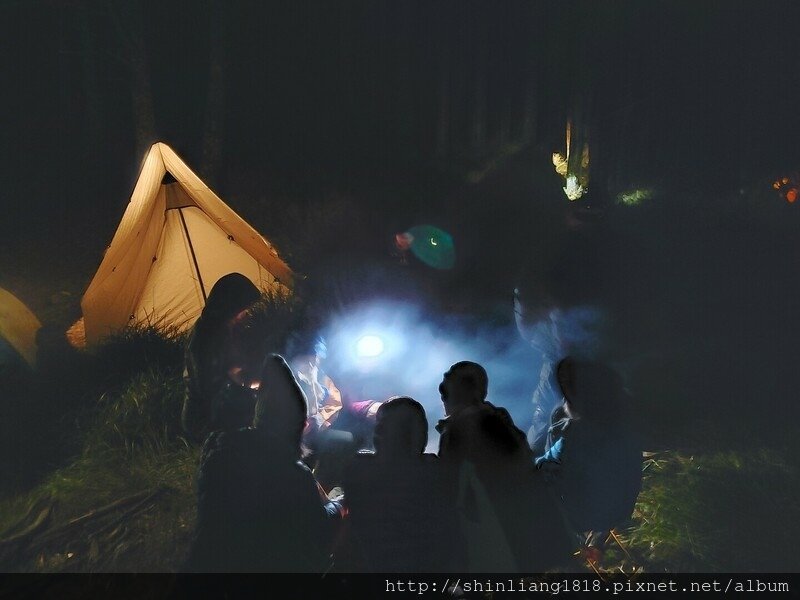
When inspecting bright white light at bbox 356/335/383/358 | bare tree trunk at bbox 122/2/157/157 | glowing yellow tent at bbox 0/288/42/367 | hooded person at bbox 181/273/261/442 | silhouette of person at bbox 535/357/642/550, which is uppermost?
bare tree trunk at bbox 122/2/157/157

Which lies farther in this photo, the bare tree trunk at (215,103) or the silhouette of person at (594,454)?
the bare tree trunk at (215,103)

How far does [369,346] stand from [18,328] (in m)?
3.55

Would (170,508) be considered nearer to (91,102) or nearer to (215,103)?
(215,103)

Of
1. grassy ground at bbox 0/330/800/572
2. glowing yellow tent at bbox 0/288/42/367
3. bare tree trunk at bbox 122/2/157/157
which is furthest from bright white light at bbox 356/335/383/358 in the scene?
bare tree trunk at bbox 122/2/157/157

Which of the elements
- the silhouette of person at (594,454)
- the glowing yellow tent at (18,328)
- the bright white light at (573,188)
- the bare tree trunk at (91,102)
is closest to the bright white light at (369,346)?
the silhouette of person at (594,454)

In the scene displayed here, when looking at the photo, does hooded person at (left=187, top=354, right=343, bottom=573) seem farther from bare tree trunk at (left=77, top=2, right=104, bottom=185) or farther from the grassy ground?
bare tree trunk at (left=77, top=2, right=104, bottom=185)

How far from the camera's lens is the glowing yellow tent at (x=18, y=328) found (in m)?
5.03

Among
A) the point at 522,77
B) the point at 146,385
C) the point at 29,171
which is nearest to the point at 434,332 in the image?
the point at 146,385

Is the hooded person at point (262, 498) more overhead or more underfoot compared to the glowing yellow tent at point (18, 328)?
more underfoot

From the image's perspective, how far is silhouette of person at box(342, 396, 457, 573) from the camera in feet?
8.48

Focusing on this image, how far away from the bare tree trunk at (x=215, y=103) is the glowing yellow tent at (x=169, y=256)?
2.53m

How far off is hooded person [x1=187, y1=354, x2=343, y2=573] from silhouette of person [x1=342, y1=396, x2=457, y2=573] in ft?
0.83

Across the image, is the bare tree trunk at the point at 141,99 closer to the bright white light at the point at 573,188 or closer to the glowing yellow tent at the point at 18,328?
the glowing yellow tent at the point at 18,328

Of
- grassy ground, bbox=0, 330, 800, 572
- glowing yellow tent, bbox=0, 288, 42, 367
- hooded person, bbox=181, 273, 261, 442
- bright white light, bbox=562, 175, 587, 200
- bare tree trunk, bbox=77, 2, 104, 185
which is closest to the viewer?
grassy ground, bbox=0, 330, 800, 572
